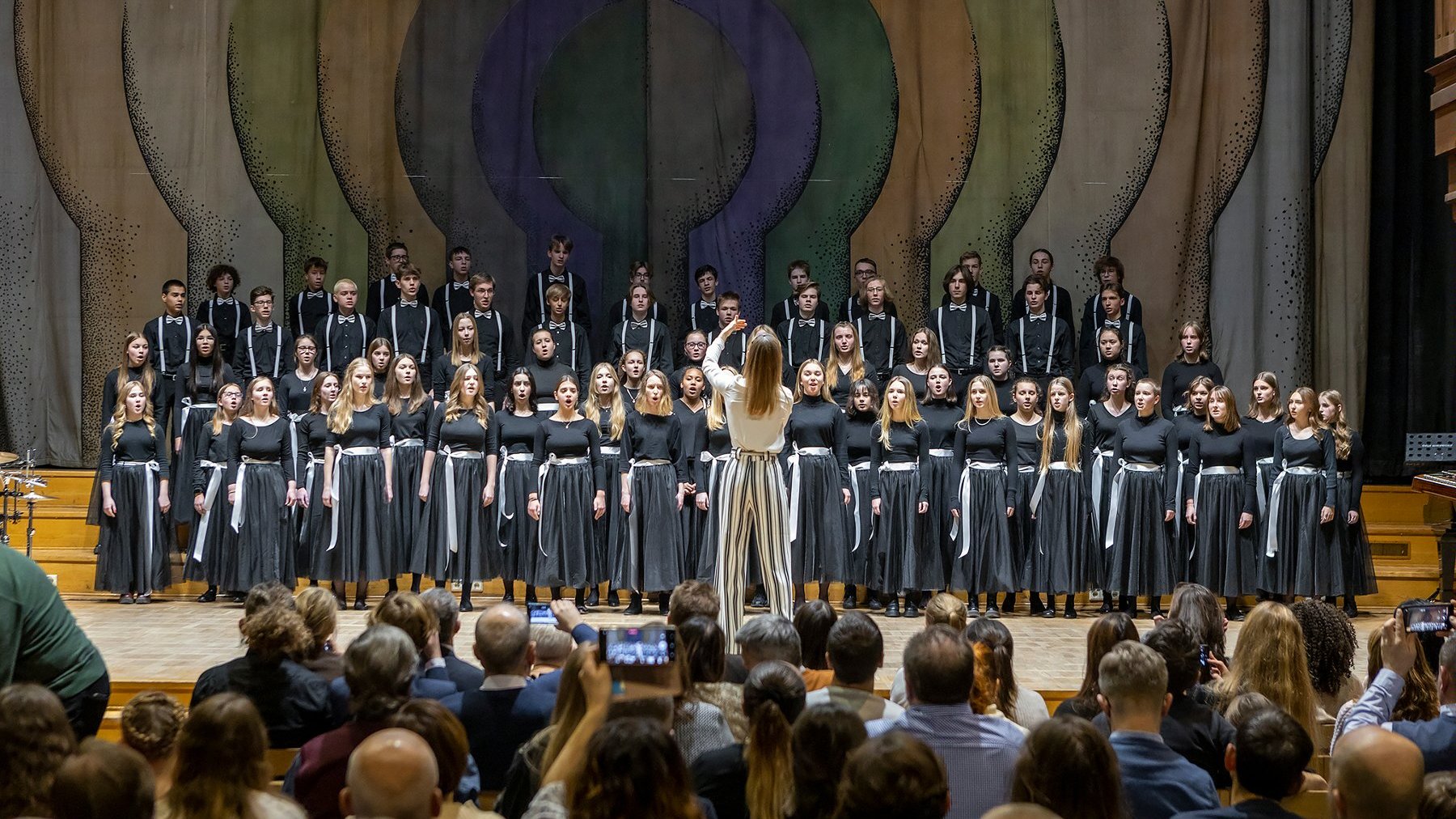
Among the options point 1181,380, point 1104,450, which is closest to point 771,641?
point 1104,450

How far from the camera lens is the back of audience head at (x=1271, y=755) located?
8.64 feet

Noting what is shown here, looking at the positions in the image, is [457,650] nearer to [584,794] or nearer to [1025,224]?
[584,794]

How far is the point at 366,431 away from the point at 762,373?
3.45 m

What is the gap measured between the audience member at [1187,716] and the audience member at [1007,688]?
0.29 metres

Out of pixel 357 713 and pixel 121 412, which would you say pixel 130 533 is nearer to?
pixel 121 412

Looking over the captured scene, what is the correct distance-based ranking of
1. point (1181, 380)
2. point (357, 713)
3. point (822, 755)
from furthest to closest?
1. point (1181, 380)
2. point (357, 713)
3. point (822, 755)

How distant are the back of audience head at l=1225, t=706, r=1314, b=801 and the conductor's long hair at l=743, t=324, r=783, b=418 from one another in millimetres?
2826

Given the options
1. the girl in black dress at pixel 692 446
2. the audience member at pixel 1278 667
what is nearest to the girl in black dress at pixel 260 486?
the girl in black dress at pixel 692 446

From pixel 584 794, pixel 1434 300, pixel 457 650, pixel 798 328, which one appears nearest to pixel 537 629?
pixel 584 794

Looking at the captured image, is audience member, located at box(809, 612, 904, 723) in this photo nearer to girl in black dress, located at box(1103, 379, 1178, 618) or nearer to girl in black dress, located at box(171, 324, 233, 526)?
girl in black dress, located at box(1103, 379, 1178, 618)

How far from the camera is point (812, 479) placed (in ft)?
26.0

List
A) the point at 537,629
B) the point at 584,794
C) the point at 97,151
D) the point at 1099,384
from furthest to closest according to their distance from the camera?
the point at 97,151, the point at 1099,384, the point at 537,629, the point at 584,794

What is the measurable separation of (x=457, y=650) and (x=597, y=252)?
4323mm

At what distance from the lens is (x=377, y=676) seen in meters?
3.11
